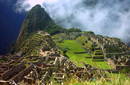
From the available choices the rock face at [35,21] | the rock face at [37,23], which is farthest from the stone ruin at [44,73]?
the rock face at [35,21]

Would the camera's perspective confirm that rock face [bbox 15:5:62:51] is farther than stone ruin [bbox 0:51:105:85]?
Yes

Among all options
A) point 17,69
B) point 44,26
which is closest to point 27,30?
point 44,26

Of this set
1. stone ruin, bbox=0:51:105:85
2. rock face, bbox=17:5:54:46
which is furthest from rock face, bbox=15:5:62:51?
stone ruin, bbox=0:51:105:85

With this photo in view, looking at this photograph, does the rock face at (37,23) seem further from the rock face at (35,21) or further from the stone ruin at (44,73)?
the stone ruin at (44,73)

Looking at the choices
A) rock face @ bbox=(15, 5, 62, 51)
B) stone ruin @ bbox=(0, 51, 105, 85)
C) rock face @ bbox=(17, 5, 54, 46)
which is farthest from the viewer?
rock face @ bbox=(17, 5, 54, 46)

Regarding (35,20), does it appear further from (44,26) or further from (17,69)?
(17,69)

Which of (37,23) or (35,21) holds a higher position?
(35,21)

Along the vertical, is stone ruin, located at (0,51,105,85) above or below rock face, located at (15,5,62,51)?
below

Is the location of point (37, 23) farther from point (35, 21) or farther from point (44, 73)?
point (44, 73)

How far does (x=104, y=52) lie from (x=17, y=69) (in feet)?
118

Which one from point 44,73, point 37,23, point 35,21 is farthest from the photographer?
point 35,21

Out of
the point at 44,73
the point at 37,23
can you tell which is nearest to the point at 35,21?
the point at 37,23

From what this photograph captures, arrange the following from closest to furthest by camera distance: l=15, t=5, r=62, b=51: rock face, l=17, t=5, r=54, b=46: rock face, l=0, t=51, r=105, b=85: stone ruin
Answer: l=0, t=51, r=105, b=85: stone ruin < l=15, t=5, r=62, b=51: rock face < l=17, t=5, r=54, b=46: rock face

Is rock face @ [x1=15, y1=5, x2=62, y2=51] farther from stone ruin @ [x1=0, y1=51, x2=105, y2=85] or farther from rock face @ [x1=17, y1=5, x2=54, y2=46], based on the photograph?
stone ruin @ [x1=0, y1=51, x2=105, y2=85]
